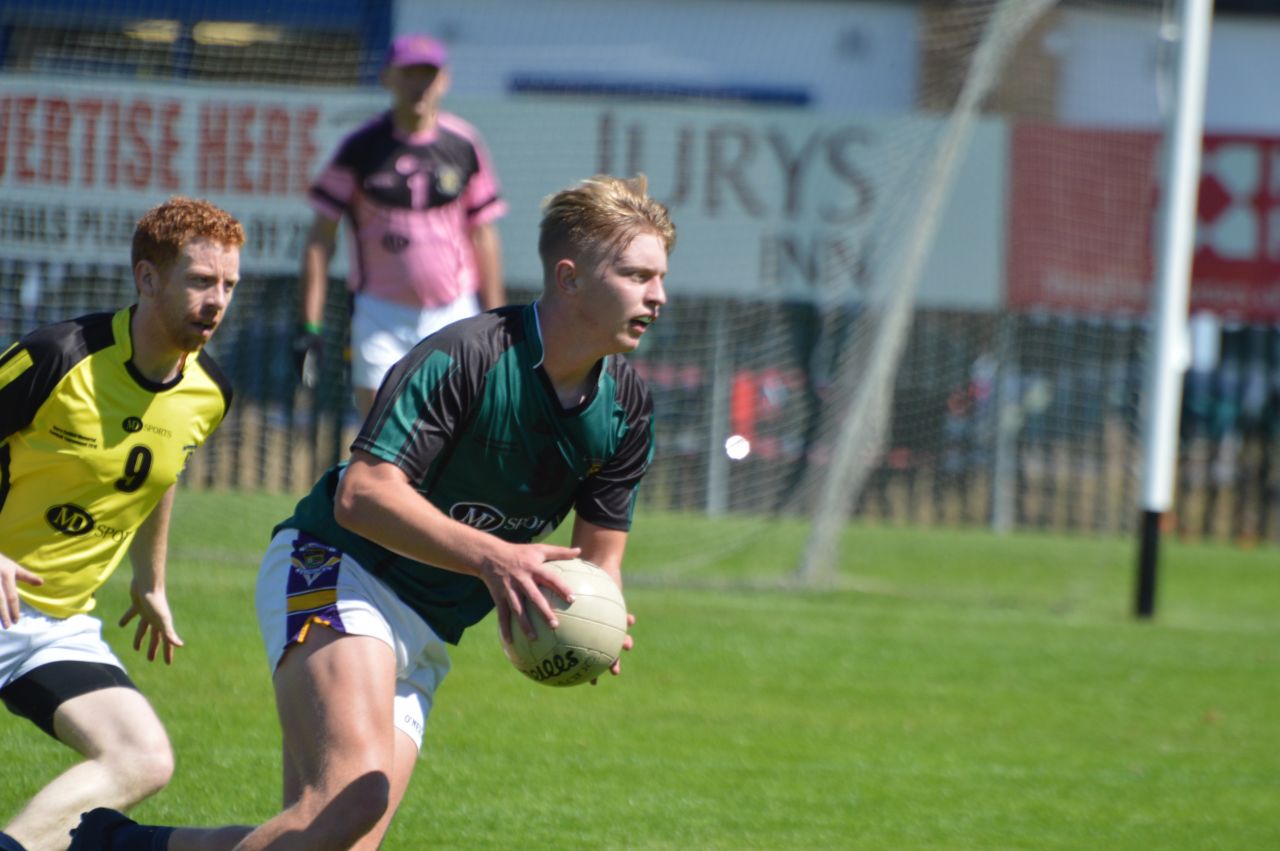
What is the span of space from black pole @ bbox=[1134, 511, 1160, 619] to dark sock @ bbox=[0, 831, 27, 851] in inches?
311

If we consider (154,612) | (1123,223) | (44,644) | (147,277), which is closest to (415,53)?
(147,277)

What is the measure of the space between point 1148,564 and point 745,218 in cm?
372

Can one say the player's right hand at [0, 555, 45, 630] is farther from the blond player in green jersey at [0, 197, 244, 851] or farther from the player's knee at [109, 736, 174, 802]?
the player's knee at [109, 736, 174, 802]

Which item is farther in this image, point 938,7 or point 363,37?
point 938,7

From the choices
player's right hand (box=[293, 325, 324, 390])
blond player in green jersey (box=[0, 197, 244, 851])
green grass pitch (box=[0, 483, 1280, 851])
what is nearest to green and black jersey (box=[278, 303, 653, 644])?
blond player in green jersey (box=[0, 197, 244, 851])

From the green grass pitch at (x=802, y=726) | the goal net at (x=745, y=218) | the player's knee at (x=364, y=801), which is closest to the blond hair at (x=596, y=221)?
the player's knee at (x=364, y=801)

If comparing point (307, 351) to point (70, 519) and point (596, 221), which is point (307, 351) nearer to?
point (70, 519)

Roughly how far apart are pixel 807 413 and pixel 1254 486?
16.8 feet

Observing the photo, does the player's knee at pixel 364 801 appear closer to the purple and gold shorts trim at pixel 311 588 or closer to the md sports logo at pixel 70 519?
A: the purple and gold shorts trim at pixel 311 588

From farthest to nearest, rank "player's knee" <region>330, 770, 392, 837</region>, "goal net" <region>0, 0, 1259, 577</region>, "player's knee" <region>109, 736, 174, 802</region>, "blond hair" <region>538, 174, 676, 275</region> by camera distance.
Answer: "goal net" <region>0, 0, 1259, 577</region> < "player's knee" <region>109, 736, 174, 802</region> < "blond hair" <region>538, 174, 676, 275</region> < "player's knee" <region>330, 770, 392, 837</region>

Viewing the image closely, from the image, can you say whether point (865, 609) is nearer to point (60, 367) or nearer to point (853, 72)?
point (60, 367)

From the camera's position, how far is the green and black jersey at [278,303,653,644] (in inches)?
142

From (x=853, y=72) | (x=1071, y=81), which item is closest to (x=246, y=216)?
(x=1071, y=81)

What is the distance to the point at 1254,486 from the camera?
15484 mm
